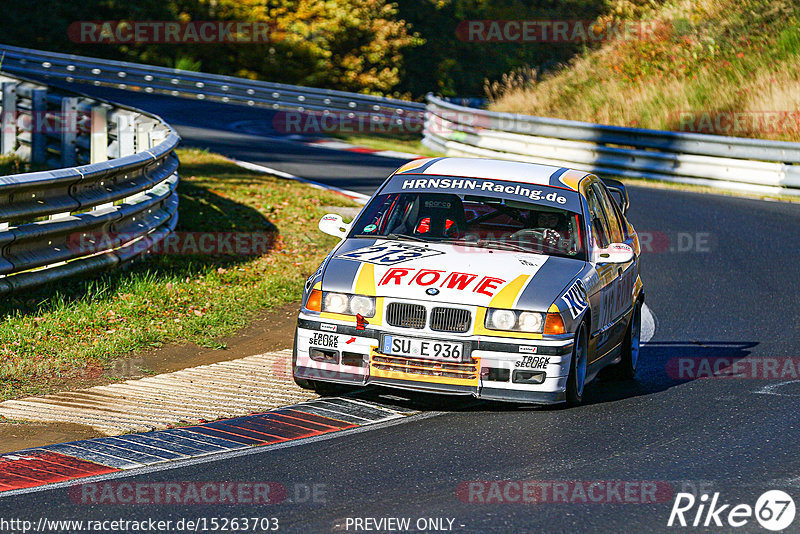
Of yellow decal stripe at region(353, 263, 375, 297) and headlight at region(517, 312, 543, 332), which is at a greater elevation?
yellow decal stripe at region(353, 263, 375, 297)

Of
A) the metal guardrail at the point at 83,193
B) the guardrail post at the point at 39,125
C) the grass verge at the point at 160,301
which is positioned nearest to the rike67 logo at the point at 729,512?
the grass verge at the point at 160,301

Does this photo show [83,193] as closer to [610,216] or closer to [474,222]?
[474,222]

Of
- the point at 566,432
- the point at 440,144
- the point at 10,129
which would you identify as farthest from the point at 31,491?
the point at 440,144

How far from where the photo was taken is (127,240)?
1088 centimetres

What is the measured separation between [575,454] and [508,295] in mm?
1210

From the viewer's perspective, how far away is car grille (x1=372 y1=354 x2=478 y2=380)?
7266 millimetres

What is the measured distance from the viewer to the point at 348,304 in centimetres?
750

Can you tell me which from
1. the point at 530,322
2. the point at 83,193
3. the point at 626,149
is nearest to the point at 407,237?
the point at 530,322

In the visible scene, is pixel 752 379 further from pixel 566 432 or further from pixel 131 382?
pixel 131 382

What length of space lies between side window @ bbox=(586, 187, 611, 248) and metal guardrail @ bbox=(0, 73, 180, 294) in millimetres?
4448

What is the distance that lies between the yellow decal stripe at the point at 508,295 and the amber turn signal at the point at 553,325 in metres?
0.25

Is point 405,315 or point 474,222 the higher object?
point 474,222

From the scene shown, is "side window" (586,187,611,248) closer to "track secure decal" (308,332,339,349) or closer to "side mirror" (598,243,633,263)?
"side mirror" (598,243,633,263)

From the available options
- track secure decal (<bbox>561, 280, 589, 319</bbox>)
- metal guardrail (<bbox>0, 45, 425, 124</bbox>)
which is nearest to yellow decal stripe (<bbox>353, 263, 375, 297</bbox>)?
track secure decal (<bbox>561, 280, 589, 319</bbox>)
